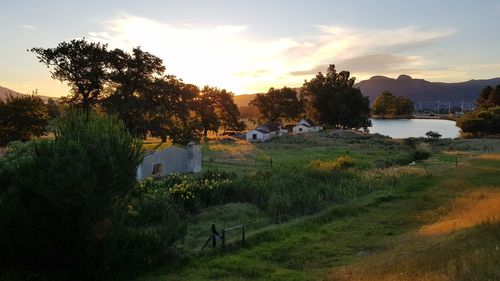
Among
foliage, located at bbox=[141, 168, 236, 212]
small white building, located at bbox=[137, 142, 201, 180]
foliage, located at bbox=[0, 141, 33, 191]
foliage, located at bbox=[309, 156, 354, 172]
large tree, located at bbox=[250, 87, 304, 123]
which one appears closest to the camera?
foliage, located at bbox=[0, 141, 33, 191]

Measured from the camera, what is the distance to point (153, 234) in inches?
662

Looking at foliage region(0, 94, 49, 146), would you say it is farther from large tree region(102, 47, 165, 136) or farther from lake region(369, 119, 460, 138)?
lake region(369, 119, 460, 138)

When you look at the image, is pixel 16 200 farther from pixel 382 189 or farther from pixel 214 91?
pixel 214 91

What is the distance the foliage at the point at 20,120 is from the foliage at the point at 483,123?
89.2 meters

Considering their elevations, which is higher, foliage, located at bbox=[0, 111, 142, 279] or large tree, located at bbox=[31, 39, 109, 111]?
large tree, located at bbox=[31, 39, 109, 111]

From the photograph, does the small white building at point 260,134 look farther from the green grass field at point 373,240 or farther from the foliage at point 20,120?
the green grass field at point 373,240

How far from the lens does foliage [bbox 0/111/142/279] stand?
1394 cm

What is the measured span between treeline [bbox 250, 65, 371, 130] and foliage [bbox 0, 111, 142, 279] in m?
110

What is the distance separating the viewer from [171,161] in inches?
1582

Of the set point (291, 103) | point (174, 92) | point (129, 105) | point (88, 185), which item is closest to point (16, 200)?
point (88, 185)

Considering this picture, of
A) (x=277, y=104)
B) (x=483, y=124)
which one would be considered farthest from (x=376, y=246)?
(x=277, y=104)

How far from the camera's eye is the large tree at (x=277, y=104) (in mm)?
127625

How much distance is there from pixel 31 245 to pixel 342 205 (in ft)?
57.8

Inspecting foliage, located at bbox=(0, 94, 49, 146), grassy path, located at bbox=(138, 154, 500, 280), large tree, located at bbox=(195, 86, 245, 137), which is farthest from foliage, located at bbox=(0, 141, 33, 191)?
large tree, located at bbox=(195, 86, 245, 137)
